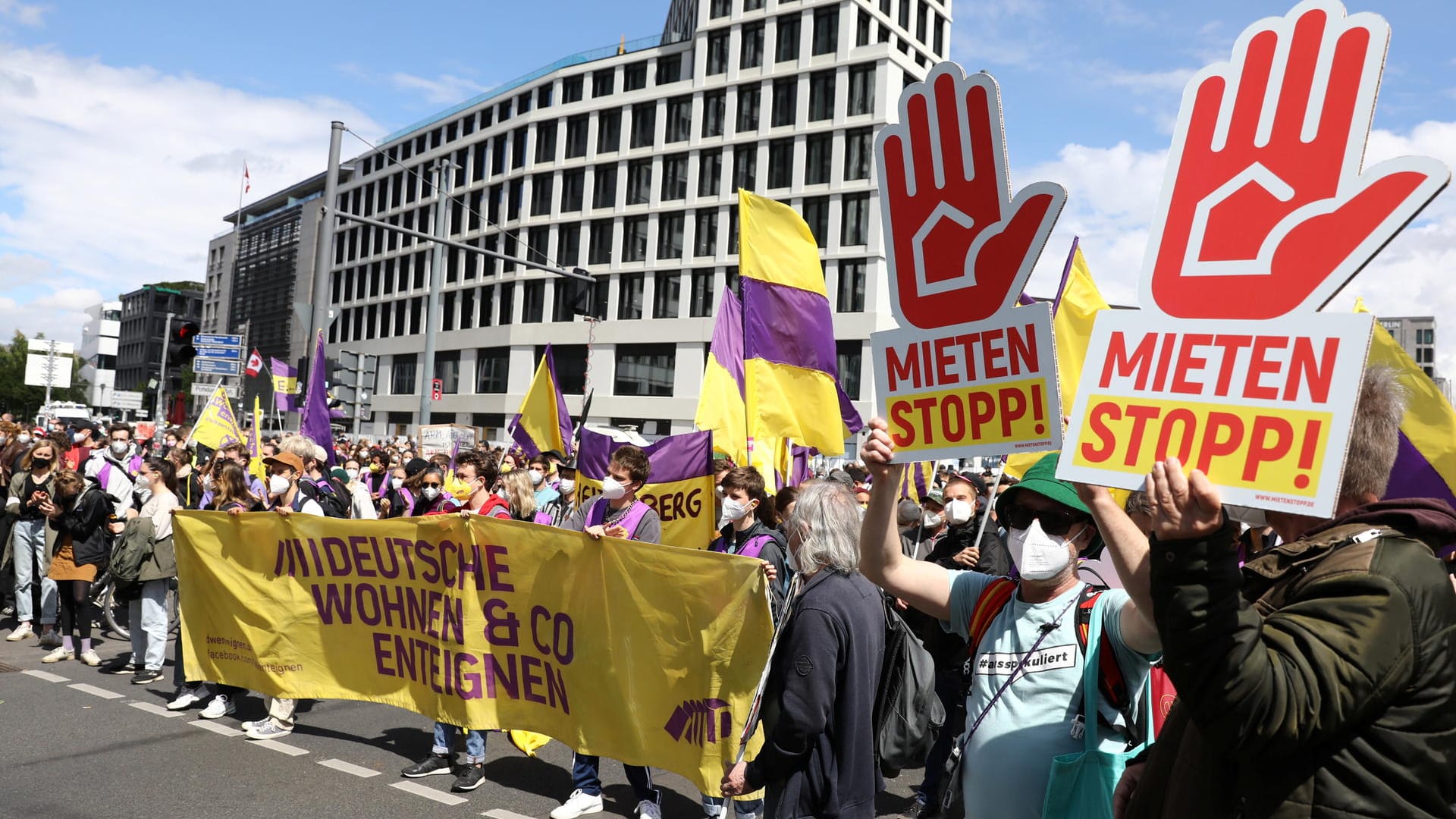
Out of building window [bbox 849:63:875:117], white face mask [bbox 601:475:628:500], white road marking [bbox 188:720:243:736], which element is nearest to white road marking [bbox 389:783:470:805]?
white road marking [bbox 188:720:243:736]

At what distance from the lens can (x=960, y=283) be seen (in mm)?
2740

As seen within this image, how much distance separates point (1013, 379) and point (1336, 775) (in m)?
1.24

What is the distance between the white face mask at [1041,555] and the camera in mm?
2699

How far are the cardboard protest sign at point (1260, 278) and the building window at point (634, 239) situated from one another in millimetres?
49641

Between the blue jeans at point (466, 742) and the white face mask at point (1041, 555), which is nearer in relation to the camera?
the white face mask at point (1041, 555)

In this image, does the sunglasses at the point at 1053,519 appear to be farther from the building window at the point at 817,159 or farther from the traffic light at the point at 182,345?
the building window at the point at 817,159

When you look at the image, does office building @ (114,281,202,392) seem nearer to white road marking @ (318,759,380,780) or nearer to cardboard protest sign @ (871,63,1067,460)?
white road marking @ (318,759,380,780)

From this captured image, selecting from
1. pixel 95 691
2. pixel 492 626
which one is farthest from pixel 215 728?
pixel 492 626

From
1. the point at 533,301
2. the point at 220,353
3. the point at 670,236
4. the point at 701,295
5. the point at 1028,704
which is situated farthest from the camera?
the point at 533,301

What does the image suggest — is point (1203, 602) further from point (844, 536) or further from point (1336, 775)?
point (844, 536)

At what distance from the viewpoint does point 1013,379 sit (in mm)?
2633

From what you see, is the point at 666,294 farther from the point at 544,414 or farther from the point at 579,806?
the point at 579,806

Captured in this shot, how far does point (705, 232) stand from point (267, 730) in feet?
141

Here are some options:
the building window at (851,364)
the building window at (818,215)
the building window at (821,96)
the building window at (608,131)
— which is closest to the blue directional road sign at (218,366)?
the building window at (851,364)
